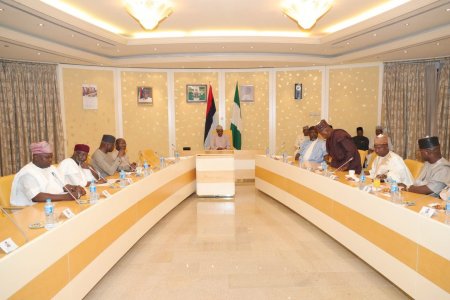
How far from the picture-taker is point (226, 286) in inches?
122

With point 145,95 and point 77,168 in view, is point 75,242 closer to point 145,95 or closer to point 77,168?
point 77,168

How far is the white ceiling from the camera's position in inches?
215

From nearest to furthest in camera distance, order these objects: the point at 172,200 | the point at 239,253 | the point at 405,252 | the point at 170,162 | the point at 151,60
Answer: the point at 405,252 < the point at 239,253 < the point at 172,200 < the point at 170,162 < the point at 151,60

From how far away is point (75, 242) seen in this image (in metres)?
2.62

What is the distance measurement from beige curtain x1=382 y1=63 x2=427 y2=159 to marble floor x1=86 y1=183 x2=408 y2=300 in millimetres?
4863

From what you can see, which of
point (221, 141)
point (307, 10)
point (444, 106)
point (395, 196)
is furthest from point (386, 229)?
point (444, 106)

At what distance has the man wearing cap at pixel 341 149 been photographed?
507 cm

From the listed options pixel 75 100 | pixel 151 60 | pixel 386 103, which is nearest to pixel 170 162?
pixel 151 60

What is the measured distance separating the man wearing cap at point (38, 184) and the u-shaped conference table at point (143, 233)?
164mm

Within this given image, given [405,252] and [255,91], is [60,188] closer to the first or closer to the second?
[405,252]

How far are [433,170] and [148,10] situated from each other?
4.19 meters

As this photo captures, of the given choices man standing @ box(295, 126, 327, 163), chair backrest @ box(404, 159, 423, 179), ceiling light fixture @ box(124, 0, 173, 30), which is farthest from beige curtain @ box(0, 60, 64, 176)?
chair backrest @ box(404, 159, 423, 179)

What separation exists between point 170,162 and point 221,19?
108 inches

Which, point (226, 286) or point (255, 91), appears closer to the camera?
point (226, 286)
